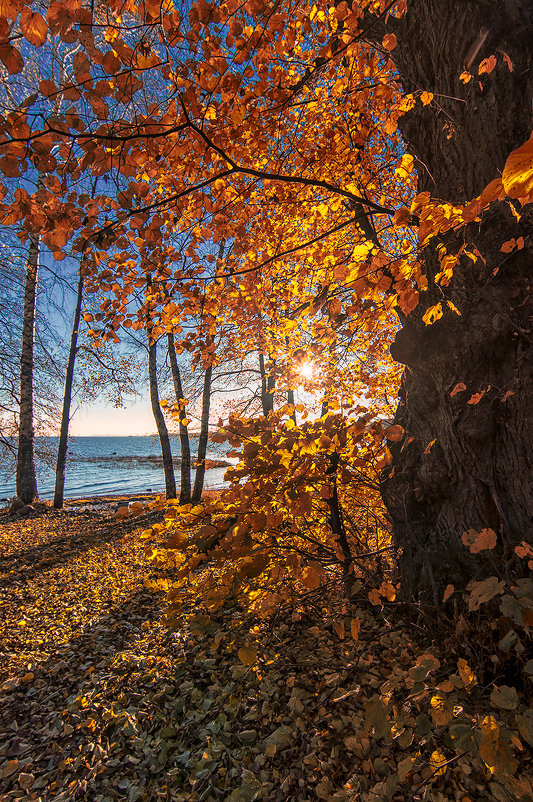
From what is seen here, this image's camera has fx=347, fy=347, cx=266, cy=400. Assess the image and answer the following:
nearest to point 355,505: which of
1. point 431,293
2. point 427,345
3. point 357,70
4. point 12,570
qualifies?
point 427,345

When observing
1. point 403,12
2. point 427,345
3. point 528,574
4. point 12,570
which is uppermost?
point 403,12

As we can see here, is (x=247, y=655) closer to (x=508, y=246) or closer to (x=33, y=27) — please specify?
(x=508, y=246)

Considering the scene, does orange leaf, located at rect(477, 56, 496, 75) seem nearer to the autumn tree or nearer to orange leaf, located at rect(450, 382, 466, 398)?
the autumn tree

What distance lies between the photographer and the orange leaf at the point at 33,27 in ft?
4.31

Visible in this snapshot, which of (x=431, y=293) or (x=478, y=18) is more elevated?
(x=478, y=18)

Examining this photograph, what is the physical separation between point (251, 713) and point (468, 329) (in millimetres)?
2882

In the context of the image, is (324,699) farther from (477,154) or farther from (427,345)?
(477,154)

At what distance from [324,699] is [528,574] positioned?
4.88ft

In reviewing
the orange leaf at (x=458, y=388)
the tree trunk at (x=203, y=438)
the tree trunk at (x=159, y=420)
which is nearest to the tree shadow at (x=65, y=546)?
the tree trunk at (x=159, y=420)

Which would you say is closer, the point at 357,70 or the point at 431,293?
the point at 431,293

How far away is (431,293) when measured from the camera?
253cm

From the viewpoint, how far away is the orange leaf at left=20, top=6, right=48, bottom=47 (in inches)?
51.7

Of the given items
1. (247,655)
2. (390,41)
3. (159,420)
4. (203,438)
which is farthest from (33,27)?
(159,420)

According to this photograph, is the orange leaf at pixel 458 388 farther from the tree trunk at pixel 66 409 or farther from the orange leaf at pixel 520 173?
the tree trunk at pixel 66 409
